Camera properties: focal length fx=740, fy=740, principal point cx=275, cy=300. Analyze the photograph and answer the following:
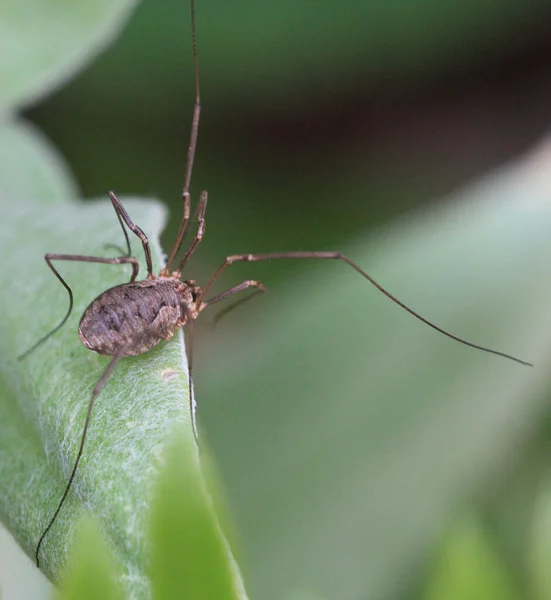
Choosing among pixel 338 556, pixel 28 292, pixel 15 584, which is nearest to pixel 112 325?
pixel 28 292

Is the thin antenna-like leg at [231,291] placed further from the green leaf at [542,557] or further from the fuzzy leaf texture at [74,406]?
the green leaf at [542,557]

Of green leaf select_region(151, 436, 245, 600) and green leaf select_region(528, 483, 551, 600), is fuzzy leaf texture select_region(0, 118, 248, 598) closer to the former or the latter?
green leaf select_region(151, 436, 245, 600)

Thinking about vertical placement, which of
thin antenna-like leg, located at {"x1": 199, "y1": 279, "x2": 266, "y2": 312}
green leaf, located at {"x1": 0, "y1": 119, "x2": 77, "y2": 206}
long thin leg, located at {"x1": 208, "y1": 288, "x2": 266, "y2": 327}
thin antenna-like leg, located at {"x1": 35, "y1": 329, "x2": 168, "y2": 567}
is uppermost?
green leaf, located at {"x1": 0, "y1": 119, "x2": 77, "y2": 206}

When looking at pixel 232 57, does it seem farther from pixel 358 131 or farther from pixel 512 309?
pixel 512 309

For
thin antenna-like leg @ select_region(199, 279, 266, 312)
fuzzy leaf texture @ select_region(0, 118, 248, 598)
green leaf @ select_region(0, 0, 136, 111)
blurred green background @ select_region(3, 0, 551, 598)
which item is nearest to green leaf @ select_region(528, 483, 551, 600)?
fuzzy leaf texture @ select_region(0, 118, 248, 598)

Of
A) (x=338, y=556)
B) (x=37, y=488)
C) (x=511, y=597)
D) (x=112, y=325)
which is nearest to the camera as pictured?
(x=511, y=597)

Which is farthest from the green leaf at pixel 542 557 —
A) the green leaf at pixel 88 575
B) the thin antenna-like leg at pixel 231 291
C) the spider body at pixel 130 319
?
the thin antenna-like leg at pixel 231 291
